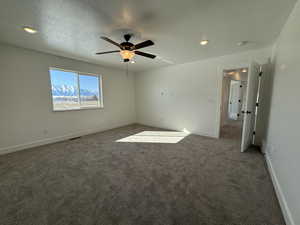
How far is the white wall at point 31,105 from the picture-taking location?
9.42 ft

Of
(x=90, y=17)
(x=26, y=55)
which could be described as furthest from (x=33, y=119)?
(x=90, y=17)

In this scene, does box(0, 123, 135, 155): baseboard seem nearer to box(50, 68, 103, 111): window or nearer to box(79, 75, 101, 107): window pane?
box(50, 68, 103, 111): window

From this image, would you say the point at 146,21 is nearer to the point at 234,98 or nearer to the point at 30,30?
the point at 30,30

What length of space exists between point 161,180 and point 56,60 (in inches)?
162

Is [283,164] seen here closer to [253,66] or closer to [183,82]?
[253,66]

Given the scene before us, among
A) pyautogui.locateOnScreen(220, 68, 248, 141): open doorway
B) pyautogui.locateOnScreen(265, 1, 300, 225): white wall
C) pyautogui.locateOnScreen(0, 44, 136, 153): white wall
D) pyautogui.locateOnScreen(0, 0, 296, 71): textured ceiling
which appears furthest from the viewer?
pyautogui.locateOnScreen(220, 68, 248, 141): open doorway

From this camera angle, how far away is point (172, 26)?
209 cm

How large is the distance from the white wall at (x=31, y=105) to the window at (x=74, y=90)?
18 cm

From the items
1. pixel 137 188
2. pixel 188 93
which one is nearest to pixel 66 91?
pixel 137 188

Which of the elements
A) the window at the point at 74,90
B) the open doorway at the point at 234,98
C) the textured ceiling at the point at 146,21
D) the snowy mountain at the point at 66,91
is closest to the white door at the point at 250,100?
the textured ceiling at the point at 146,21

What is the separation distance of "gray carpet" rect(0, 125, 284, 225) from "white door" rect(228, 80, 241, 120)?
4.23 m

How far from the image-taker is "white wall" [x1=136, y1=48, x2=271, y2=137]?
3.70 meters

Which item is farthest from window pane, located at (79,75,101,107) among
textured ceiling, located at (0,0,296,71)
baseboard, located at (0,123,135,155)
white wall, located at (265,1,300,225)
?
white wall, located at (265,1,300,225)

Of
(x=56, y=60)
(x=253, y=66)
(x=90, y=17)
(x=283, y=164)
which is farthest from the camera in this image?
(x=56, y=60)
